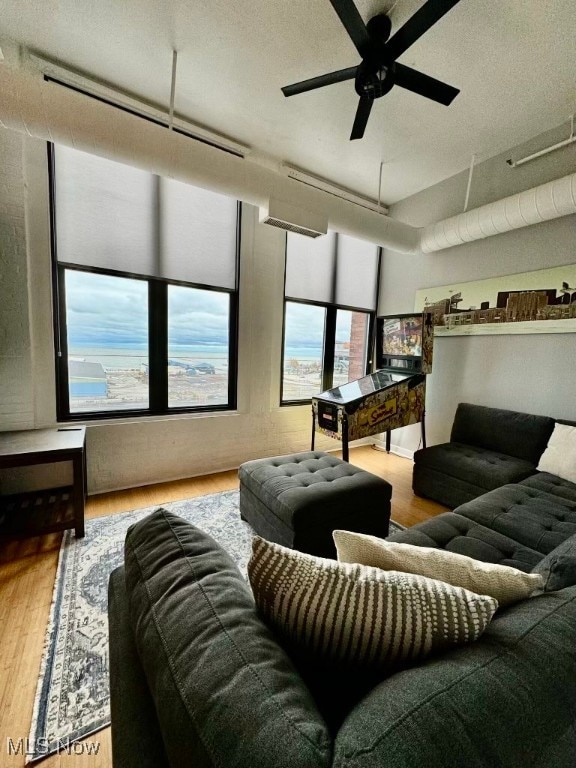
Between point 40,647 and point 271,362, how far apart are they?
2701 mm

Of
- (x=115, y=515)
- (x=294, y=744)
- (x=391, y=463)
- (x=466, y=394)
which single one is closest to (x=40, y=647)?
(x=115, y=515)

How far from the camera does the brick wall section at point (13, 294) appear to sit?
223 cm

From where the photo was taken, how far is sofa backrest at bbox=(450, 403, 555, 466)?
253 centimetres

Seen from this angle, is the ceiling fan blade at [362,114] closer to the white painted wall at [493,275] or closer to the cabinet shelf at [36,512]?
the white painted wall at [493,275]

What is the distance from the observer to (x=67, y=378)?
2578mm

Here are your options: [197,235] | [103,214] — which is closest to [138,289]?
[103,214]

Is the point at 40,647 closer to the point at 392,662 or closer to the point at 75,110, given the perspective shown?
the point at 392,662

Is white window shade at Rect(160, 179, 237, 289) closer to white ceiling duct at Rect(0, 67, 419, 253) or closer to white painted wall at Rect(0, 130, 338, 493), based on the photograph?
white painted wall at Rect(0, 130, 338, 493)

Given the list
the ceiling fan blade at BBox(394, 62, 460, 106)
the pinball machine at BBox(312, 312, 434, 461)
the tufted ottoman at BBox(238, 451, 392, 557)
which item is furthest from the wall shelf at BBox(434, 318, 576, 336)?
the tufted ottoman at BBox(238, 451, 392, 557)

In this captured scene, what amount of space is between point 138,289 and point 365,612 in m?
2.95

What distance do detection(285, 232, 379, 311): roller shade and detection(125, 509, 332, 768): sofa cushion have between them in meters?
3.26

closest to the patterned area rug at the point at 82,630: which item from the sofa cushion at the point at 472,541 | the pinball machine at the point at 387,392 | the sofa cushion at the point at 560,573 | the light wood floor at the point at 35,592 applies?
the light wood floor at the point at 35,592

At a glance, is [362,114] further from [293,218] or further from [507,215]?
[507,215]

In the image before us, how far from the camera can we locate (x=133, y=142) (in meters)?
1.94
